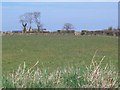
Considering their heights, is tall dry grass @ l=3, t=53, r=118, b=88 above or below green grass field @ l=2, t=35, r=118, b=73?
above

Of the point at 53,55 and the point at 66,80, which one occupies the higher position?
the point at 66,80

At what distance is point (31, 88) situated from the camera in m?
5.90

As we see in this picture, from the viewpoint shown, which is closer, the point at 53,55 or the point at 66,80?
the point at 66,80

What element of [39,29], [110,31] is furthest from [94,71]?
[39,29]

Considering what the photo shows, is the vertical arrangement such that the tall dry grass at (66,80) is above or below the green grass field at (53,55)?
above

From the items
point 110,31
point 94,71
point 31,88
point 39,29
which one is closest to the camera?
point 31,88

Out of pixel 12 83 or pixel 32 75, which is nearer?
pixel 12 83

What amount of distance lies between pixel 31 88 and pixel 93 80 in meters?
1.06

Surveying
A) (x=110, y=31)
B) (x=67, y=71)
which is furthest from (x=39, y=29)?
(x=67, y=71)

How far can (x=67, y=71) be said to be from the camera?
6691 mm

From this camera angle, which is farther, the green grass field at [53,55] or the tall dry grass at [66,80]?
the green grass field at [53,55]

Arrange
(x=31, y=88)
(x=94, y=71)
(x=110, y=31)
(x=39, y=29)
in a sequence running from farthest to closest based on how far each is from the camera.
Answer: (x=39, y=29)
(x=110, y=31)
(x=94, y=71)
(x=31, y=88)

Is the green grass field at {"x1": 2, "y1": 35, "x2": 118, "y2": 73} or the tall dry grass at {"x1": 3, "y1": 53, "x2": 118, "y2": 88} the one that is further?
the green grass field at {"x1": 2, "y1": 35, "x2": 118, "y2": 73}

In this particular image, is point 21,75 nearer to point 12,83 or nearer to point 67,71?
point 12,83
